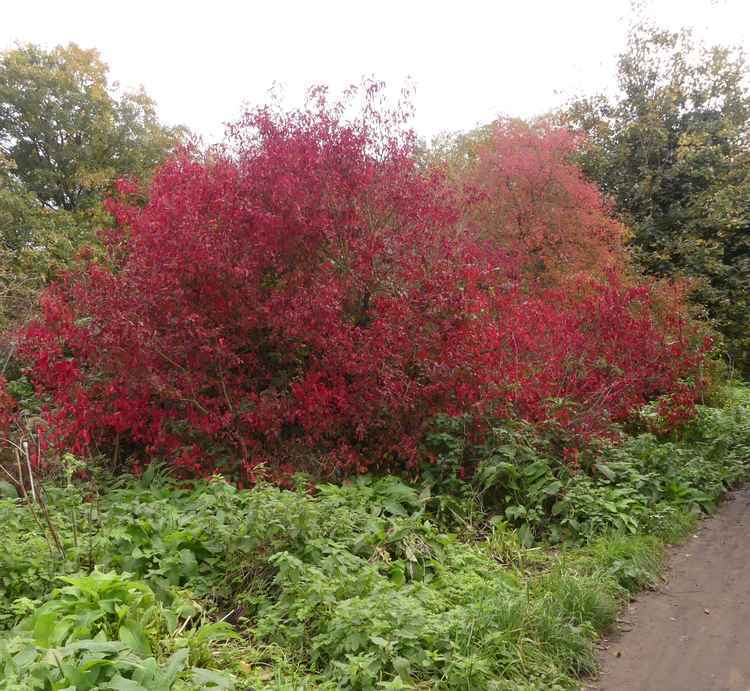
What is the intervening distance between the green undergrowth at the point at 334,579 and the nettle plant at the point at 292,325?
51 centimetres

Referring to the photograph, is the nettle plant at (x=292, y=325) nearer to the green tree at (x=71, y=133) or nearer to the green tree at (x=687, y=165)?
the green tree at (x=687, y=165)

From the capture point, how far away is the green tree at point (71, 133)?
20.3 meters

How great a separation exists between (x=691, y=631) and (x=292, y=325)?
12.1ft

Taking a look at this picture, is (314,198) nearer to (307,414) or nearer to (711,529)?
(307,414)

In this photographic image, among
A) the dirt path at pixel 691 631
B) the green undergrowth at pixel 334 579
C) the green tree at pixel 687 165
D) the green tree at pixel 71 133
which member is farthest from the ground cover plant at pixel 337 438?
the green tree at pixel 71 133

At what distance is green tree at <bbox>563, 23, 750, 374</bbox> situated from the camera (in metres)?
15.2

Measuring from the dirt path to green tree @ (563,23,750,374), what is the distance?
10.8 metres

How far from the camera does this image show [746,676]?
3674 millimetres

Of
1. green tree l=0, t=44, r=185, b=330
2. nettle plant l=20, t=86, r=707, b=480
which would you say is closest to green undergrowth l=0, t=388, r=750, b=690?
nettle plant l=20, t=86, r=707, b=480

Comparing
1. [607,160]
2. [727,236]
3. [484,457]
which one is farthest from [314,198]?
[727,236]

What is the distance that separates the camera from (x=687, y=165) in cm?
1532

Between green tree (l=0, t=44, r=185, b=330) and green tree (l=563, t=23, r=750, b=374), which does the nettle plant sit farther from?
green tree (l=0, t=44, r=185, b=330)

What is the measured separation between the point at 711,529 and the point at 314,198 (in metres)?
4.66

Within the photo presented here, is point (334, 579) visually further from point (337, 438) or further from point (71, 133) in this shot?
point (71, 133)
